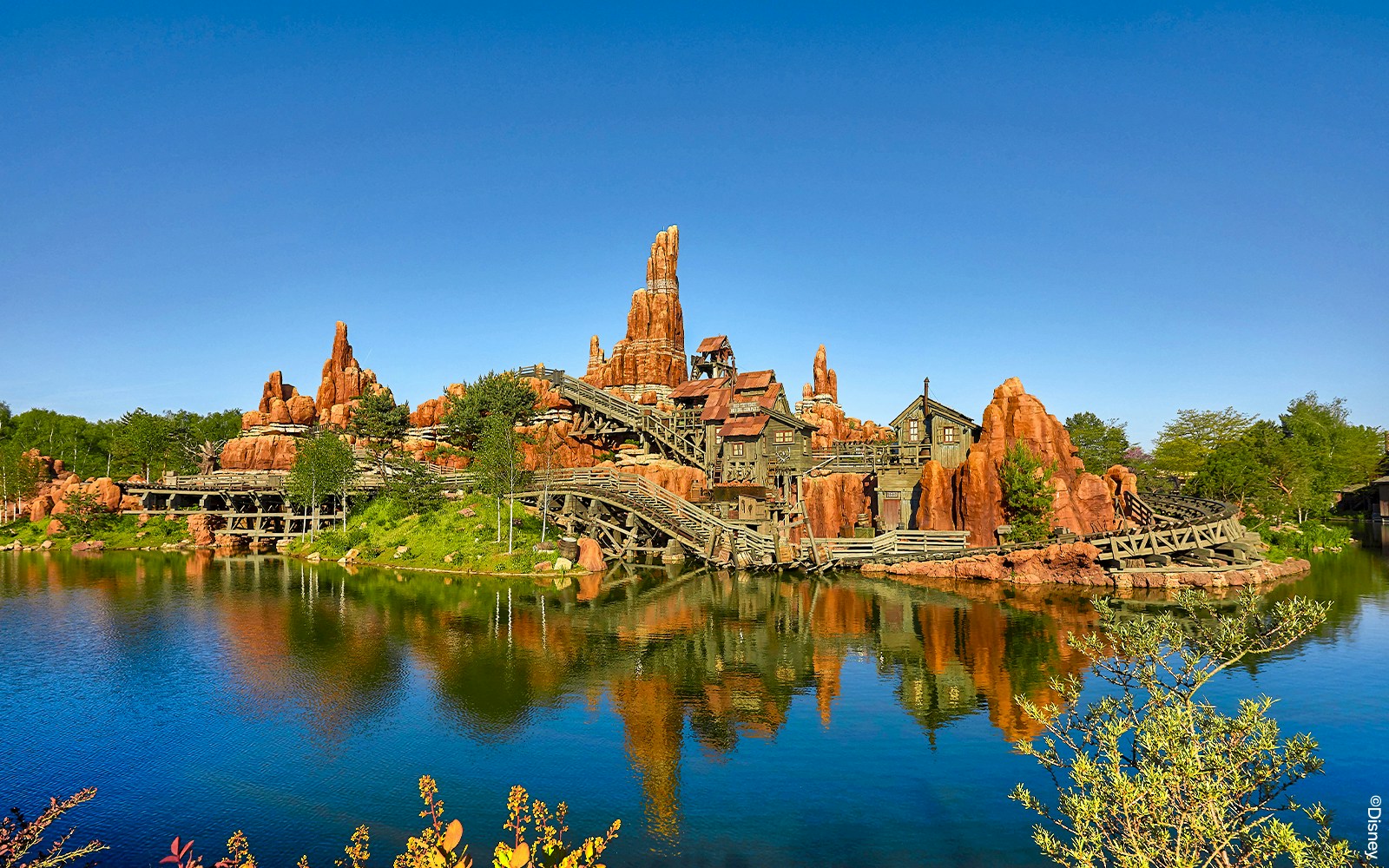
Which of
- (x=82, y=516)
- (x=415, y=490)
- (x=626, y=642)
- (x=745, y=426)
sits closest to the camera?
(x=626, y=642)

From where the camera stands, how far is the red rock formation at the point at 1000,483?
48.1 meters

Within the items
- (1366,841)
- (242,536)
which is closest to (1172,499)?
(1366,841)

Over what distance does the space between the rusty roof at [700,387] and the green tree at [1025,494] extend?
2819 cm

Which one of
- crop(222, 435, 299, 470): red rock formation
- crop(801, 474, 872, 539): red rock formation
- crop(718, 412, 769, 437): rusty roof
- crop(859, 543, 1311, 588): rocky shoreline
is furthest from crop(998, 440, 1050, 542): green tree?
crop(222, 435, 299, 470): red rock formation

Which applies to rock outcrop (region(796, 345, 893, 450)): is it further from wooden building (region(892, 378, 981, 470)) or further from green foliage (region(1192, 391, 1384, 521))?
green foliage (region(1192, 391, 1384, 521))

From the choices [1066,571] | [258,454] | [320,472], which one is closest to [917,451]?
[1066,571]

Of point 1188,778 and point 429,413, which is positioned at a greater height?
point 429,413

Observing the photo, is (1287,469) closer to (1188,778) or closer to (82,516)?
(1188,778)

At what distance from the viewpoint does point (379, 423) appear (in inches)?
2852

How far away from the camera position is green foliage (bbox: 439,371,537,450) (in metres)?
69.1

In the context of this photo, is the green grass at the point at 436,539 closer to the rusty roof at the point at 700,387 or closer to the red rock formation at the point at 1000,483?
the rusty roof at the point at 700,387

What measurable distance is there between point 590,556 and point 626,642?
18234 mm

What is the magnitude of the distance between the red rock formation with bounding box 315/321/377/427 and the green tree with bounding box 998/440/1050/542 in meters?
69.3

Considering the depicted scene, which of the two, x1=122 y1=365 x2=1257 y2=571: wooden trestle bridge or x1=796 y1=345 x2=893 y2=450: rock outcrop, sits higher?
x1=796 y1=345 x2=893 y2=450: rock outcrop
